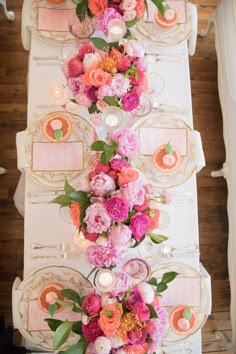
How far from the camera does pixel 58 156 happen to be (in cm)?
216

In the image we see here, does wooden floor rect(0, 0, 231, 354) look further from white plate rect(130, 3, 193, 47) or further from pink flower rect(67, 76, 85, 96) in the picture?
pink flower rect(67, 76, 85, 96)

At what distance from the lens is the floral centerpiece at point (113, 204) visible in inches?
63.6

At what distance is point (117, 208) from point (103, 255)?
0.71ft

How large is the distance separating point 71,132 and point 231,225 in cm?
109

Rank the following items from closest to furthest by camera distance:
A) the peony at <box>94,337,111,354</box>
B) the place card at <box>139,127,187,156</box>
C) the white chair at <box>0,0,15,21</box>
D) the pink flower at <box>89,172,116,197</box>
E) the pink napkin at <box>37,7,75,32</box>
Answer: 1. the peony at <box>94,337,111,354</box>
2. the pink flower at <box>89,172,116,197</box>
3. the place card at <box>139,127,187,156</box>
4. the pink napkin at <box>37,7,75,32</box>
5. the white chair at <box>0,0,15,21</box>

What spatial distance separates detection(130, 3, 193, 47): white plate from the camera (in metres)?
2.36

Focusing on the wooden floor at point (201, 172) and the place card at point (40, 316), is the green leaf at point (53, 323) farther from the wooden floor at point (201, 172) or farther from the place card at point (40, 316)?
the wooden floor at point (201, 172)

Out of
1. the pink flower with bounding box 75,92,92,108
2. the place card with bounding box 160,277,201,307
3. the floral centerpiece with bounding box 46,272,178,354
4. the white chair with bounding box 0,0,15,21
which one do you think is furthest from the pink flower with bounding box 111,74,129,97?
the white chair with bounding box 0,0,15,21

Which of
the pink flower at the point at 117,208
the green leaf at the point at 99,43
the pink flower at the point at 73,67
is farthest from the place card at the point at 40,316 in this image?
the green leaf at the point at 99,43

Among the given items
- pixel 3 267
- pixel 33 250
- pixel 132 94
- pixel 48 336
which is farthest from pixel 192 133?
pixel 3 267

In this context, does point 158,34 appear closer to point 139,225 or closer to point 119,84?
point 119,84

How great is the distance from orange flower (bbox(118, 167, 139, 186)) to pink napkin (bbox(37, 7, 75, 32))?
106cm

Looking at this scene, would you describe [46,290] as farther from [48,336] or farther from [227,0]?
[227,0]

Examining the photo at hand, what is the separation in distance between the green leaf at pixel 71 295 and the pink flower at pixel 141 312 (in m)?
0.37
